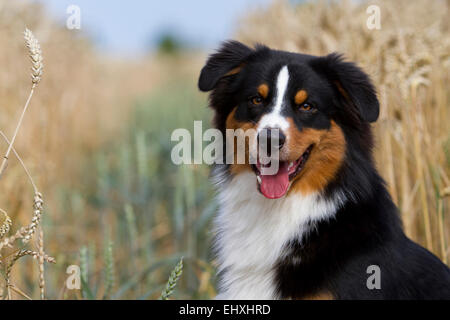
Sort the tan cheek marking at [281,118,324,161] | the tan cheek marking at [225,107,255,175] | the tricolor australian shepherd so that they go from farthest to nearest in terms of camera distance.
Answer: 1. the tan cheek marking at [225,107,255,175]
2. the tan cheek marking at [281,118,324,161]
3. the tricolor australian shepherd

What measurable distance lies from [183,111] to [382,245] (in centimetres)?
725

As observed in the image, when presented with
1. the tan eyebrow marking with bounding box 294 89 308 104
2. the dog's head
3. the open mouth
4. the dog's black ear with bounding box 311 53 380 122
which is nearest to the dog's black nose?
the dog's head

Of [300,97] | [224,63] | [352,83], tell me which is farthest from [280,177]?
[224,63]

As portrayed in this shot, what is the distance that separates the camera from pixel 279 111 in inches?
108

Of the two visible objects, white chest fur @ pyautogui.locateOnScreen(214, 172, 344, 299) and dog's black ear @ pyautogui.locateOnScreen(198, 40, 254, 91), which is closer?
white chest fur @ pyautogui.locateOnScreen(214, 172, 344, 299)

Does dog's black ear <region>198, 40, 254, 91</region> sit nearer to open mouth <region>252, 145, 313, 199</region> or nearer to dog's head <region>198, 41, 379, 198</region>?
dog's head <region>198, 41, 379, 198</region>

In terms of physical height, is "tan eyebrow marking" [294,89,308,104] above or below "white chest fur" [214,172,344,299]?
above

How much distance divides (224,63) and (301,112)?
0.57 metres

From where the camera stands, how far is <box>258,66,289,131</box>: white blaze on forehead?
263 centimetres

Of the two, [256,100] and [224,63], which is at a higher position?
[224,63]

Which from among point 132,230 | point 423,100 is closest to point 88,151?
point 132,230

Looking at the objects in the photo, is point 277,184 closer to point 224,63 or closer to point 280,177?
point 280,177

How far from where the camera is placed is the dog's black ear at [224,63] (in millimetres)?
2918
